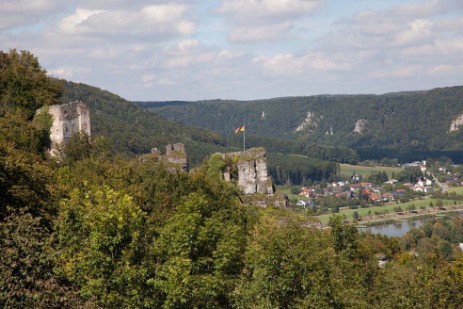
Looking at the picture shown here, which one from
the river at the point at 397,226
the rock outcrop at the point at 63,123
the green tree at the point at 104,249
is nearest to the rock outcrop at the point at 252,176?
the rock outcrop at the point at 63,123

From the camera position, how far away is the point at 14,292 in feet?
46.4

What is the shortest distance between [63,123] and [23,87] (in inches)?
155

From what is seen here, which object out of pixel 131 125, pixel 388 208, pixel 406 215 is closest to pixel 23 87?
pixel 131 125

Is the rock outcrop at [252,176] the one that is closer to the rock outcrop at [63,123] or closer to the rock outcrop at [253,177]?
the rock outcrop at [253,177]

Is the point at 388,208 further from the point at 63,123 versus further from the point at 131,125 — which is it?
the point at 63,123

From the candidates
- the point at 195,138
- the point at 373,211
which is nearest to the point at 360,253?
the point at 373,211

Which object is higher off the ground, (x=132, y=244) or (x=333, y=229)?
(x=132, y=244)

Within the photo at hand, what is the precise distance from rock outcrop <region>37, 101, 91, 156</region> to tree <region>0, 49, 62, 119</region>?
1718 mm

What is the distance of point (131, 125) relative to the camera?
6309 inches

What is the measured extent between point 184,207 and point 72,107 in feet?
51.5

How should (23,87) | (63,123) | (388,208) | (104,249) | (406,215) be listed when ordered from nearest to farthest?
1. (104,249)
2. (63,123)
3. (23,87)
4. (406,215)
5. (388,208)

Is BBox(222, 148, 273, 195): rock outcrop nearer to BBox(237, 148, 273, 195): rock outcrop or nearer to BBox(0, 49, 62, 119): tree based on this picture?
BBox(237, 148, 273, 195): rock outcrop

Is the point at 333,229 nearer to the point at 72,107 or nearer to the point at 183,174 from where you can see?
the point at 183,174

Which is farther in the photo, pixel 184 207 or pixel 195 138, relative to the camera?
pixel 195 138
